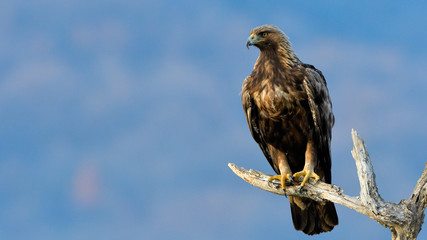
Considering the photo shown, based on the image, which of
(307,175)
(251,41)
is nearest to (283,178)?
(307,175)

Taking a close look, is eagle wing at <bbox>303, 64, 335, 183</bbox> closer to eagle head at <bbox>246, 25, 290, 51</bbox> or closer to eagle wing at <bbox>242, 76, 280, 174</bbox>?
eagle head at <bbox>246, 25, 290, 51</bbox>

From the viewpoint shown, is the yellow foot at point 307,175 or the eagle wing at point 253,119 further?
the eagle wing at point 253,119

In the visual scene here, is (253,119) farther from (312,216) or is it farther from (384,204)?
(384,204)

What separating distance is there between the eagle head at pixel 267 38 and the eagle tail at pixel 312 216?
2.88m

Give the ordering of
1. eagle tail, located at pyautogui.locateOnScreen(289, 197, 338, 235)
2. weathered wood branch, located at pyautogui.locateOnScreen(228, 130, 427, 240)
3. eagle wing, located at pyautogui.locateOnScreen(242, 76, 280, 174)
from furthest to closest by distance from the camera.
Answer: eagle tail, located at pyautogui.locateOnScreen(289, 197, 338, 235) → eagle wing, located at pyautogui.locateOnScreen(242, 76, 280, 174) → weathered wood branch, located at pyautogui.locateOnScreen(228, 130, 427, 240)

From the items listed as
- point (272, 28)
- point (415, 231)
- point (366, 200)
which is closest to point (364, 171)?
point (366, 200)

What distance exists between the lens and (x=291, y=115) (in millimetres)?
10594

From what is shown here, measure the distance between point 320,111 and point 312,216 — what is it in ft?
6.80

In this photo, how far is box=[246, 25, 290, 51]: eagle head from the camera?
1112 cm

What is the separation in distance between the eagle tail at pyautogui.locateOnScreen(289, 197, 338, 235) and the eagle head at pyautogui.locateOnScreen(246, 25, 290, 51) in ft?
9.45

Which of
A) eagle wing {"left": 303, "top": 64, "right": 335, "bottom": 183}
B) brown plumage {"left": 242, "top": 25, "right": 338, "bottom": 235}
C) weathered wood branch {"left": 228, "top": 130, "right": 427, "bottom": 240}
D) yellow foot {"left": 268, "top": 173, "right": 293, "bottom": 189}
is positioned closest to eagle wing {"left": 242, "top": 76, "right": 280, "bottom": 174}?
brown plumage {"left": 242, "top": 25, "right": 338, "bottom": 235}

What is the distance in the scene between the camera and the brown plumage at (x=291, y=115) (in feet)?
34.6

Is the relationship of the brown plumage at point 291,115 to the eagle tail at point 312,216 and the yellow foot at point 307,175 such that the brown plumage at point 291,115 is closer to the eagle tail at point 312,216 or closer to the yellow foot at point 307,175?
the eagle tail at point 312,216

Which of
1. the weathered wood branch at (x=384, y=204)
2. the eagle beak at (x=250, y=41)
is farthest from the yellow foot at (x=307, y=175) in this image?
the eagle beak at (x=250, y=41)
